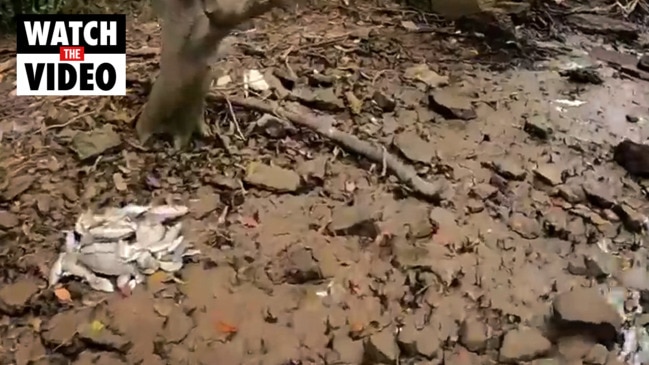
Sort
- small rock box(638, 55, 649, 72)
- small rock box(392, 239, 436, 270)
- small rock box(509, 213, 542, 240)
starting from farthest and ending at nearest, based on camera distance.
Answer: small rock box(638, 55, 649, 72)
small rock box(509, 213, 542, 240)
small rock box(392, 239, 436, 270)

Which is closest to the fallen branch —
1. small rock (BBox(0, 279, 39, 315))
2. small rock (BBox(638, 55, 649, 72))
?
small rock (BBox(0, 279, 39, 315))

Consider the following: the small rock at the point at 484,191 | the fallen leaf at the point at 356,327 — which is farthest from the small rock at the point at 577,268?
the fallen leaf at the point at 356,327

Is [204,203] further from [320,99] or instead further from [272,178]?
[320,99]

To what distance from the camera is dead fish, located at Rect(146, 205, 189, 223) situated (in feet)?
5.22

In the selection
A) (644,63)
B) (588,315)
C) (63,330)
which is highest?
(644,63)

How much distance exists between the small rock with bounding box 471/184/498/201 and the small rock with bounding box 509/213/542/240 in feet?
0.25

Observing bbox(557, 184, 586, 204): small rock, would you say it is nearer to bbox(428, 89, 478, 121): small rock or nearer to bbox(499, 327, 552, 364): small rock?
bbox(428, 89, 478, 121): small rock

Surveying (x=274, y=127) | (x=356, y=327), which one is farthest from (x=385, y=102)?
(x=356, y=327)

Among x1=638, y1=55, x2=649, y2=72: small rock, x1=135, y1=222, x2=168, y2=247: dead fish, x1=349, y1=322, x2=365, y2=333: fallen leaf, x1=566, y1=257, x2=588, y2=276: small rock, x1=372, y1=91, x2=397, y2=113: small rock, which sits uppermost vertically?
x1=638, y1=55, x2=649, y2=72: small rock

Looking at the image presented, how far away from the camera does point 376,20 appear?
2566 millimetres

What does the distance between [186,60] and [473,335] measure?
801 mm

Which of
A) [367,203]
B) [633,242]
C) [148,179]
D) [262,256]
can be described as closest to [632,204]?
[633,242]

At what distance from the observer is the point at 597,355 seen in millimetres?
1372

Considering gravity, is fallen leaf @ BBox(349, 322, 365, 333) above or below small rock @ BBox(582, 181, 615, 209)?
below
